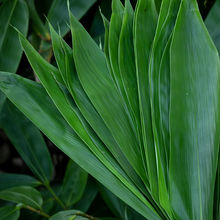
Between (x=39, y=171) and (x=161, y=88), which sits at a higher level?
(x=161, y=88)

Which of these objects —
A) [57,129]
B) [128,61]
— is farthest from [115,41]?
[57,129]

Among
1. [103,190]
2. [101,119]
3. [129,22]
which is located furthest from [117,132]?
[103,190]

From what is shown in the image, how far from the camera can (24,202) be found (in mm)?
755

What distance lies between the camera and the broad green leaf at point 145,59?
50cm

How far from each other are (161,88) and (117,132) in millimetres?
85

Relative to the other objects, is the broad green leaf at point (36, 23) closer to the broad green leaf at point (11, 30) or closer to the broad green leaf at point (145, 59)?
the broad green leaf at point (11, 30)

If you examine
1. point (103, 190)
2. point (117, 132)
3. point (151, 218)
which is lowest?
point (103, 190)

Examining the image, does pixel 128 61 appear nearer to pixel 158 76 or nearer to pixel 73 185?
pixel 158 76

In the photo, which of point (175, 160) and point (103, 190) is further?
point (103, 190)

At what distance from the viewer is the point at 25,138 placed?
856 millimetres

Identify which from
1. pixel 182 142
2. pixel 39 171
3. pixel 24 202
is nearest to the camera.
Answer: pixel 182 142

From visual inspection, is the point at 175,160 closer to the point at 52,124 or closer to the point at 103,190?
the point at 52,124

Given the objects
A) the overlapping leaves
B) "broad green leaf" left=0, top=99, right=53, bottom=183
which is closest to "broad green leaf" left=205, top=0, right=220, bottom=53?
the overlapping leaves

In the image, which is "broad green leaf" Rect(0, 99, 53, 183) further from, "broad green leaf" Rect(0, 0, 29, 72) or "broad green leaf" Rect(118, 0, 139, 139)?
"broad green leaf" Rect(118, 0, 139, 139)
